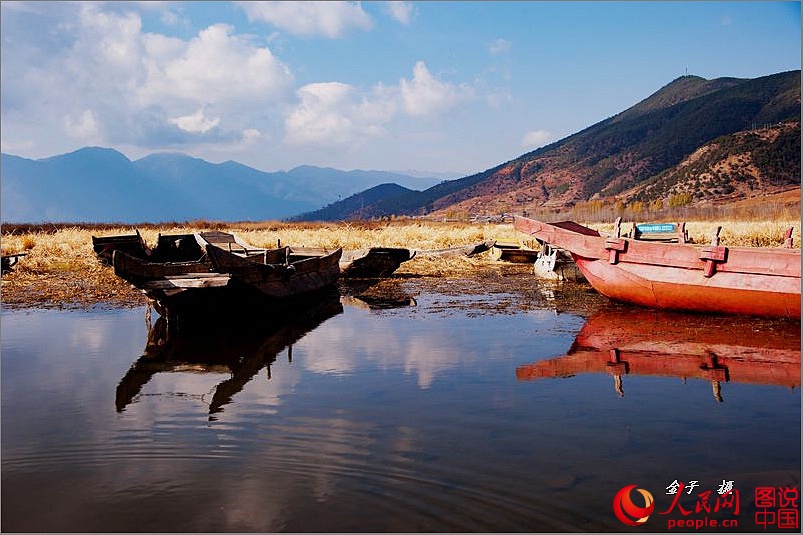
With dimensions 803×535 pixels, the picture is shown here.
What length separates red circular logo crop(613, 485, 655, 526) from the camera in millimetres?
4926

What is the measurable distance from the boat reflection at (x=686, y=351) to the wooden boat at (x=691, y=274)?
32 cm

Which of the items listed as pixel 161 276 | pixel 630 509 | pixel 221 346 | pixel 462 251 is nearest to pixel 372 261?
pixel 462 251

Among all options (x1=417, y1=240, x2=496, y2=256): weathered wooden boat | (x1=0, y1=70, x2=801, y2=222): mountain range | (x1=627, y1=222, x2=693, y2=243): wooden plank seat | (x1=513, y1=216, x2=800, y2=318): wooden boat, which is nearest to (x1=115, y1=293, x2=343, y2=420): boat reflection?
(x1=513, y1=216, x2=800, y2=318): wooden boat

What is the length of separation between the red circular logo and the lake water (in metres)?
0.09

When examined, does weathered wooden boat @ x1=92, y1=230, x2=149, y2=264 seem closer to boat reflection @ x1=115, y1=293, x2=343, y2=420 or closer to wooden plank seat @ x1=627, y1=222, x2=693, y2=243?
boat reflection @ x1=115, y1=293, x2=343, y2=420

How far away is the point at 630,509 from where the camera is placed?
505cm

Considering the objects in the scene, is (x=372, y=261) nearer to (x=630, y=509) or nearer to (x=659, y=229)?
(x=659, y=229)

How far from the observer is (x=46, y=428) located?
6996 mm

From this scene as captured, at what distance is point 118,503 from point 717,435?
509 cm

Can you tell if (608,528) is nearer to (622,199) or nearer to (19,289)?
(19,289)

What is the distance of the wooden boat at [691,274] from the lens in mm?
12281

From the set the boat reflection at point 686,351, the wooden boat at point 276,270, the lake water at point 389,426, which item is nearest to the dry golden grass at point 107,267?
the wooden boat at point 276,270

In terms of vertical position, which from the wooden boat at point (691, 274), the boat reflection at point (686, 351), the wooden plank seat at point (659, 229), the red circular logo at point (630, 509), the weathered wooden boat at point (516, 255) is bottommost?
the red circular logo at point (630, 509)

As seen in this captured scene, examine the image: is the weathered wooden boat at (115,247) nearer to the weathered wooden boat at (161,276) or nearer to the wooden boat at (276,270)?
the wooden boat at (276,270)
